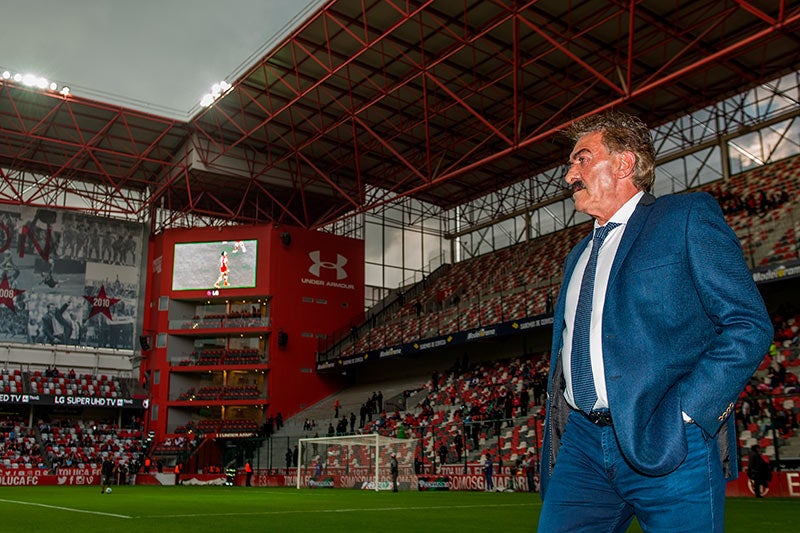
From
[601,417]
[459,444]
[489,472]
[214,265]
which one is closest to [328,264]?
[214,265]

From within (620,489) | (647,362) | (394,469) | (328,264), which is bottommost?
(394,469)

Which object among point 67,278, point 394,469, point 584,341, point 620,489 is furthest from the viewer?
point 67,278

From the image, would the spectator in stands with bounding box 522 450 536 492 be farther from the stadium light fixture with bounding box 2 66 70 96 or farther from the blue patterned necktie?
the stadium light fixture with bounding box 2 66 70 96

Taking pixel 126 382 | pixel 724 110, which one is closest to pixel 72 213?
pixel 126 382

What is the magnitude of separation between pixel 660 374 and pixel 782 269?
27431 millimetres

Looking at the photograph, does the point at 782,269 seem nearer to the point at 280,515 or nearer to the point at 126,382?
the point at 280,515

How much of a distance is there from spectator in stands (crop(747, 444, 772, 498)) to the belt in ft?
53.9

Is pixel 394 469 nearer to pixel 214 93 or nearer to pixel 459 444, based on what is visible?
pixel 459 444

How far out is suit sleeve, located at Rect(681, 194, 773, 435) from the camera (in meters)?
2.53

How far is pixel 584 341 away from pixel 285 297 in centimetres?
4764

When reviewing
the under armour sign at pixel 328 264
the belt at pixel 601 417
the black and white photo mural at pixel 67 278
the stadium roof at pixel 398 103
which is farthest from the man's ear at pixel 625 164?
the black and white photo mural at pixel 67 278

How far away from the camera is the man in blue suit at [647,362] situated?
2580 mm

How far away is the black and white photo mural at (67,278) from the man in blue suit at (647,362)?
50.6 metres

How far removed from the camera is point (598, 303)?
2.97 meters
